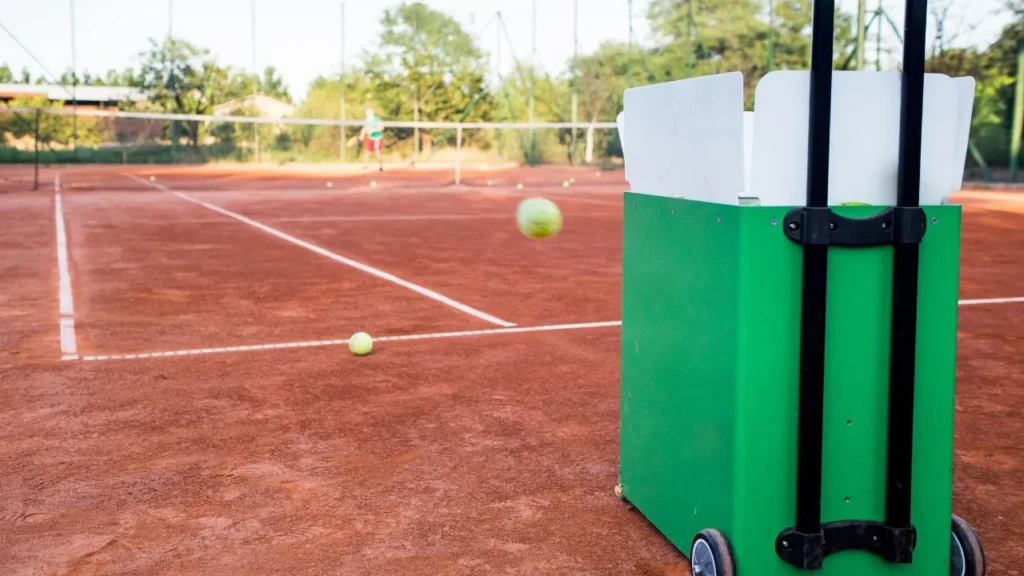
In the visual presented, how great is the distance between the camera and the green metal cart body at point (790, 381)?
267 cm

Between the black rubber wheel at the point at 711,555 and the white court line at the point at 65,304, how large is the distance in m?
4.46

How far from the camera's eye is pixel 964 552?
2.92 m

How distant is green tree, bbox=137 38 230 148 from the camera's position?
5081cm

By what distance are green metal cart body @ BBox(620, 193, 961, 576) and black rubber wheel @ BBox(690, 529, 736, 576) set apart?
0.09ft

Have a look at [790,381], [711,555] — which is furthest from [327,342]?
[790,381]

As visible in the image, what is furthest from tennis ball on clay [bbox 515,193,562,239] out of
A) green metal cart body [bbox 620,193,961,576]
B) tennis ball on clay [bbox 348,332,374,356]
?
green metal cart body [bbox 620,193,961,576]

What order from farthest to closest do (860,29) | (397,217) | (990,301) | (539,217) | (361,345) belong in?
(860,29) < (397,217) < (990,301) < (539,217) < (361,345)

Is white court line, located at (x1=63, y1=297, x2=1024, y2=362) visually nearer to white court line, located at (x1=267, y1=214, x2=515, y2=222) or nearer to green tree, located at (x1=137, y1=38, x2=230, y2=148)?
white court line, located at (x1=267, y1=214, x2=515, y2=222)

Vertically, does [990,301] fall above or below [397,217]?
below

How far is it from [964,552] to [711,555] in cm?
74

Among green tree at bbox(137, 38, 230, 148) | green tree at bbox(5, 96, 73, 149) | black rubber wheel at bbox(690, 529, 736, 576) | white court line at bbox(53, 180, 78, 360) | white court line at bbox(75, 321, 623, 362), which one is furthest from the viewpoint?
green tree at bbox(137, 38, 230, 148)

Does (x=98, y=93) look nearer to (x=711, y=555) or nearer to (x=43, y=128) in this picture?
(x=43, y=128)

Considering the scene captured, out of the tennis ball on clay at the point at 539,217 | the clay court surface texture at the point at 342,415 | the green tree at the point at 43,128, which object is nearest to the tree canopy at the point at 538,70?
the green tree at the point at 43,128

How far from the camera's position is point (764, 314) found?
267 centimetres
